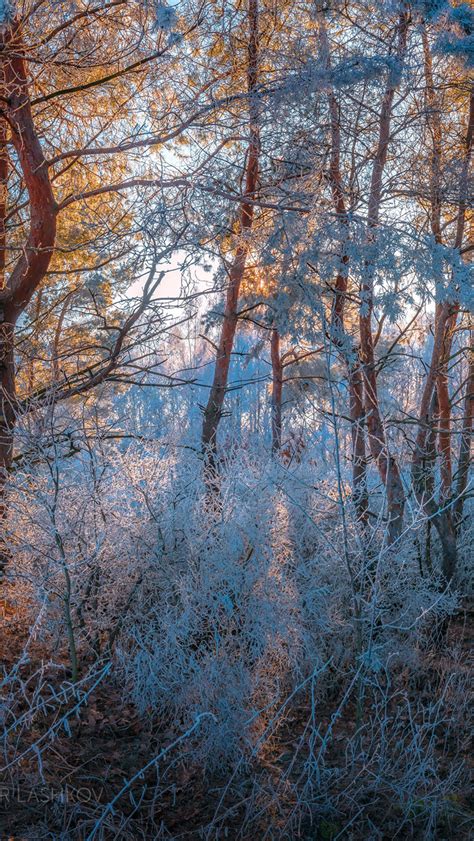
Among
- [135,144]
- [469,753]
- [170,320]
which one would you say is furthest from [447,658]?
[135,144]

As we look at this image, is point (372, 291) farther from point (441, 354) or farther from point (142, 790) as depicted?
point (142, 790)

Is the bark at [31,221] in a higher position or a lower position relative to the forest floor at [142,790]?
higher

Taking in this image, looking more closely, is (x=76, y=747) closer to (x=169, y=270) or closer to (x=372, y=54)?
(x=169, y=270)

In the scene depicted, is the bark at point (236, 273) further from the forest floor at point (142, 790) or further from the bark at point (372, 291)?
the forest floor at point (142, 790)

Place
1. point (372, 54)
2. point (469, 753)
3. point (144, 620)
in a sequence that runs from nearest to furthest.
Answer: point (469, 753), point (144, 620), point (372, 54)

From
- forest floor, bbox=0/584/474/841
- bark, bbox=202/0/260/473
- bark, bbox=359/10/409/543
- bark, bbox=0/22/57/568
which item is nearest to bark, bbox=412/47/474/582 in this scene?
bark, bbox=359/10/409/543

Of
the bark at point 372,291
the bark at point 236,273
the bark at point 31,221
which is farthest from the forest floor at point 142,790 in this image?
the bark at point 236,273

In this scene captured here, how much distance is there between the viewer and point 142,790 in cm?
418

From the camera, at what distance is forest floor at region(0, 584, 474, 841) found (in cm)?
393

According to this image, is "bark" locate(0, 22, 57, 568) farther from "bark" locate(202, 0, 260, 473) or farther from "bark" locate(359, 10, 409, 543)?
"bark" locate(359, 10, 409, 543)

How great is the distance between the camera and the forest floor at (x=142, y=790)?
3932 mm

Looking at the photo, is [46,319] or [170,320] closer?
[170,320]

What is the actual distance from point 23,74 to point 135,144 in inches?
46.4

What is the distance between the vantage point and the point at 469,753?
531 centimetres
